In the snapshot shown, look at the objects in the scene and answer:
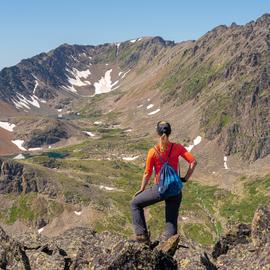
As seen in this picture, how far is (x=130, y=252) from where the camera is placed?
1634 centimetres

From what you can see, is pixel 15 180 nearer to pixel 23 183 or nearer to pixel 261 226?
pixel 23 183

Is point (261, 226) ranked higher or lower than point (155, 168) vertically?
lower

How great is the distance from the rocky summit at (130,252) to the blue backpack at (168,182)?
1975 mm

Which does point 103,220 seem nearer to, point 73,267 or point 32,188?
point 32,188

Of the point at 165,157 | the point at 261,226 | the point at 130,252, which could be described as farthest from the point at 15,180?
the point at 130,252

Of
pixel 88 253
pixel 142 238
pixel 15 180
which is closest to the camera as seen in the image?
pixel 142 238

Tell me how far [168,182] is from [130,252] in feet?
10.4

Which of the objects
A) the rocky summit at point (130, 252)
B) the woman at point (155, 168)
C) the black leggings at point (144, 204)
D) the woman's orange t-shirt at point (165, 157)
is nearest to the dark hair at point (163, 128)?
the woman at point (155, 168)

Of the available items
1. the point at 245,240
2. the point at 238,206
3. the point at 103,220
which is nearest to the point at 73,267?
the point at 245,240

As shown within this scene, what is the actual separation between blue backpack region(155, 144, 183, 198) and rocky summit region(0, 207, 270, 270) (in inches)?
77.8

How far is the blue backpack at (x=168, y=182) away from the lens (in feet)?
59.6

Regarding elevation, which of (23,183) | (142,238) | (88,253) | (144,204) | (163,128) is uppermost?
(163,128)

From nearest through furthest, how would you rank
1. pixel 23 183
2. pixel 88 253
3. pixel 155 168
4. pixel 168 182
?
pixel 168 182
pixel 155 168
pixel 88 253
pixel 23 183

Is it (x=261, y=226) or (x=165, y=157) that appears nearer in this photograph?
(x=165, y=157)
